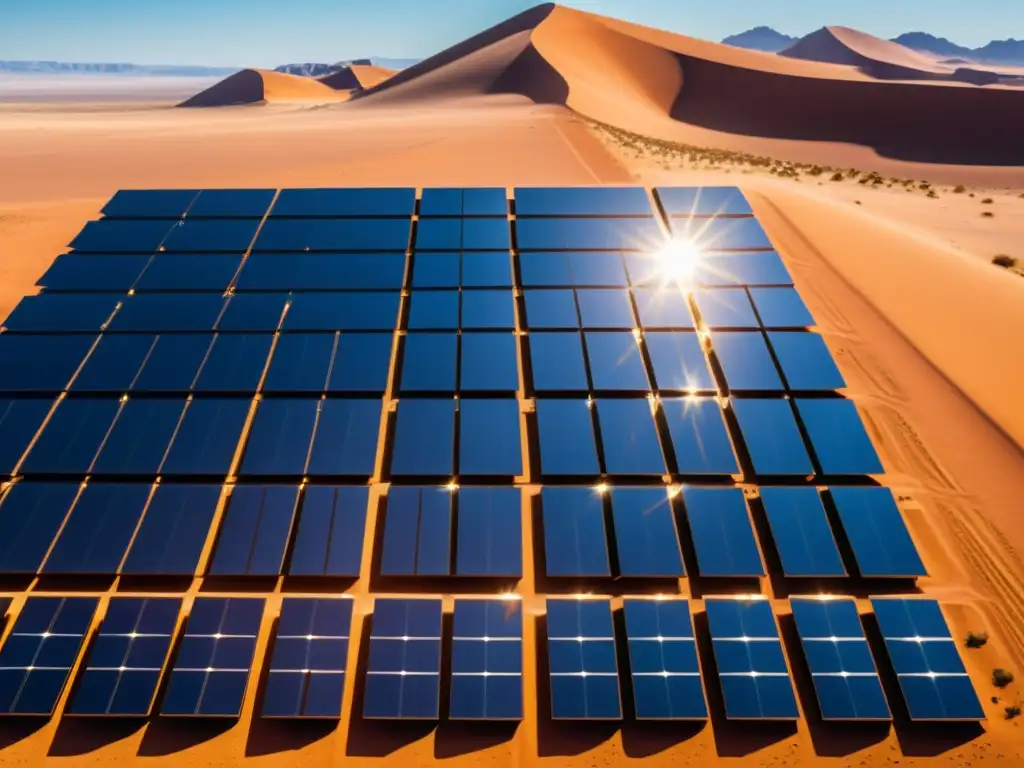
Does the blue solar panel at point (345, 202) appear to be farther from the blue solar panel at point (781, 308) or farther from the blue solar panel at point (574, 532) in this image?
the blue solar panel at point (574, 532)

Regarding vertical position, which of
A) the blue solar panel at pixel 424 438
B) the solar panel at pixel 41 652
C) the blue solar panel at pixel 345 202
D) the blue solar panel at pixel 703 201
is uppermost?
the blue solar panel at pixel 345 202

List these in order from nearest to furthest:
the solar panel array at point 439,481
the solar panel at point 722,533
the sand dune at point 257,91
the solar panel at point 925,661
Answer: the solar panel at point 925,661 → the solar panel array at point 439,481 → the solar panel at point 722,533 → the sand dune at point 257,91

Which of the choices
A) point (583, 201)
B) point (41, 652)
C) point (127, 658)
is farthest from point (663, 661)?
point (583, 201)

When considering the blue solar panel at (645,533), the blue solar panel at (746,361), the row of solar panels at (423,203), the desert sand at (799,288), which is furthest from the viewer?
the row of solar panels at (423,203)

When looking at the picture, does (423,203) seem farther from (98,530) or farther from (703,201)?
(98,530)

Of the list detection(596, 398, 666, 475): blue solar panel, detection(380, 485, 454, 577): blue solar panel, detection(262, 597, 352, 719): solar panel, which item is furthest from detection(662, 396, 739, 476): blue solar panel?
detection(262, 597, 352, 719): solar panel

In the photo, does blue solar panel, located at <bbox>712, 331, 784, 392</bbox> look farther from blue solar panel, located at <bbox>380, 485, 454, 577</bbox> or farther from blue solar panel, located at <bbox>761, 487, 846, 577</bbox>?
blue solar panel, located at <bbox>380, 485, 454, 577</bbox>

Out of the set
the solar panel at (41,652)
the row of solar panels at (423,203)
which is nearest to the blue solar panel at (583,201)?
the row of solar panels at (423,203)
